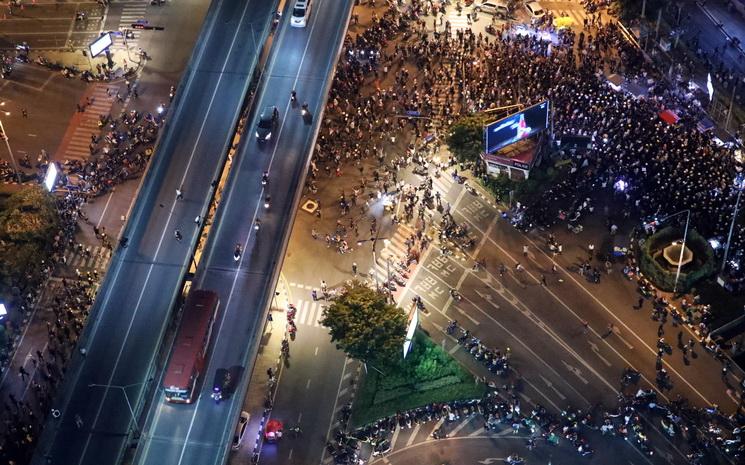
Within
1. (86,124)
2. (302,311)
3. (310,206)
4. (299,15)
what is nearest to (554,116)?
(310,206)

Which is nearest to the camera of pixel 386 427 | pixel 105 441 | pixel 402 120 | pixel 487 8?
pixel 105 441

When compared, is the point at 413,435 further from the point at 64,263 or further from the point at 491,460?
the point at 64,263

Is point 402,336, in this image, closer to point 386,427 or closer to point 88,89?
point 386,427

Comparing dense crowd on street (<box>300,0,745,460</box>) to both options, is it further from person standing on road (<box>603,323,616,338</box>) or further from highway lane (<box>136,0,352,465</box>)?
highway lane (<box>136,0,352,465</box>)

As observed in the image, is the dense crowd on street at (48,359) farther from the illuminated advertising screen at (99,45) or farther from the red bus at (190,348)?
the illuminated advertising screen at (99,45)

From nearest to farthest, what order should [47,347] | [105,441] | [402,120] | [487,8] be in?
[105,441]
[47,347]
[402,120]
[487,8]

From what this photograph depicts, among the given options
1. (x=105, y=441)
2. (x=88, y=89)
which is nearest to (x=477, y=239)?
(x=105, y=441)
